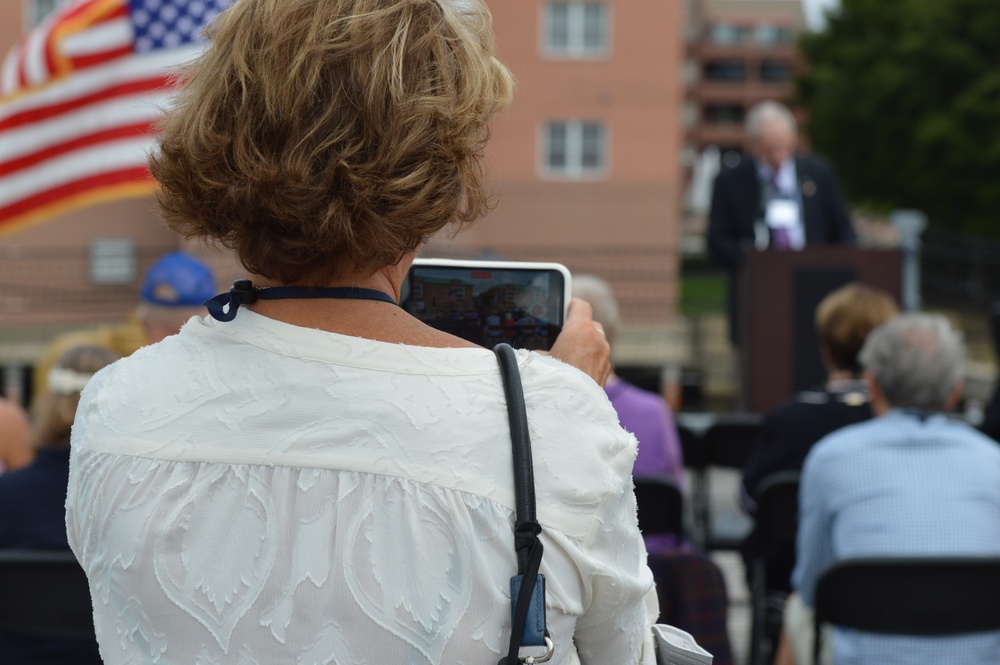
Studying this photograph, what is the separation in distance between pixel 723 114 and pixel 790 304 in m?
94.5

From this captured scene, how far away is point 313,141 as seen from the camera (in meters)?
1.27

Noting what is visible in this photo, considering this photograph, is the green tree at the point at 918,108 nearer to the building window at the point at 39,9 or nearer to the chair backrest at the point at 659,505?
the building window at the point at 39,9

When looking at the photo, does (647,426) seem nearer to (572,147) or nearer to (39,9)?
(572,147)

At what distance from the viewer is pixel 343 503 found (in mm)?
1252

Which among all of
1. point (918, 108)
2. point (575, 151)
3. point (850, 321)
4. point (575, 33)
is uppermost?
point (575, 33)

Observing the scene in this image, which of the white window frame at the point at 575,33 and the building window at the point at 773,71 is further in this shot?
the building window at the point at 773,71

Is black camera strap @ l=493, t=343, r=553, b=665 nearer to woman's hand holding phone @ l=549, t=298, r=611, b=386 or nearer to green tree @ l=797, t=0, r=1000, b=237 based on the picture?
woman's hand holding phone @ l=549, t=298, r=611, b=386

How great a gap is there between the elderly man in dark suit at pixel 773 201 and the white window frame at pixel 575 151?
19249mm

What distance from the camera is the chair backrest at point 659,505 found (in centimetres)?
356

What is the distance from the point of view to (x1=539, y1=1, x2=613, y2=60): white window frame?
2616 cm

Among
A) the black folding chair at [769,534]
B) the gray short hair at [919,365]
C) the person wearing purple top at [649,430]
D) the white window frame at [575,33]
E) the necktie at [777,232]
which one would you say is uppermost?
the white window frame at [575,33]

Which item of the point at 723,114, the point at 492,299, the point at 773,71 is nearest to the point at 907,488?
the point at 492,299

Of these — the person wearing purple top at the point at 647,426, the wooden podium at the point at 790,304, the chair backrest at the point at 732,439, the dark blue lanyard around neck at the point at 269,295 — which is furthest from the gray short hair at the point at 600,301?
the wooden podium at the point at 790,304

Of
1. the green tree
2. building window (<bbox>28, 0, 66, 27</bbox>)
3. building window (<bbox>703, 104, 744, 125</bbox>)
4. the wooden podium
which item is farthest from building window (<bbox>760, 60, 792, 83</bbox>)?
the wooden podium
